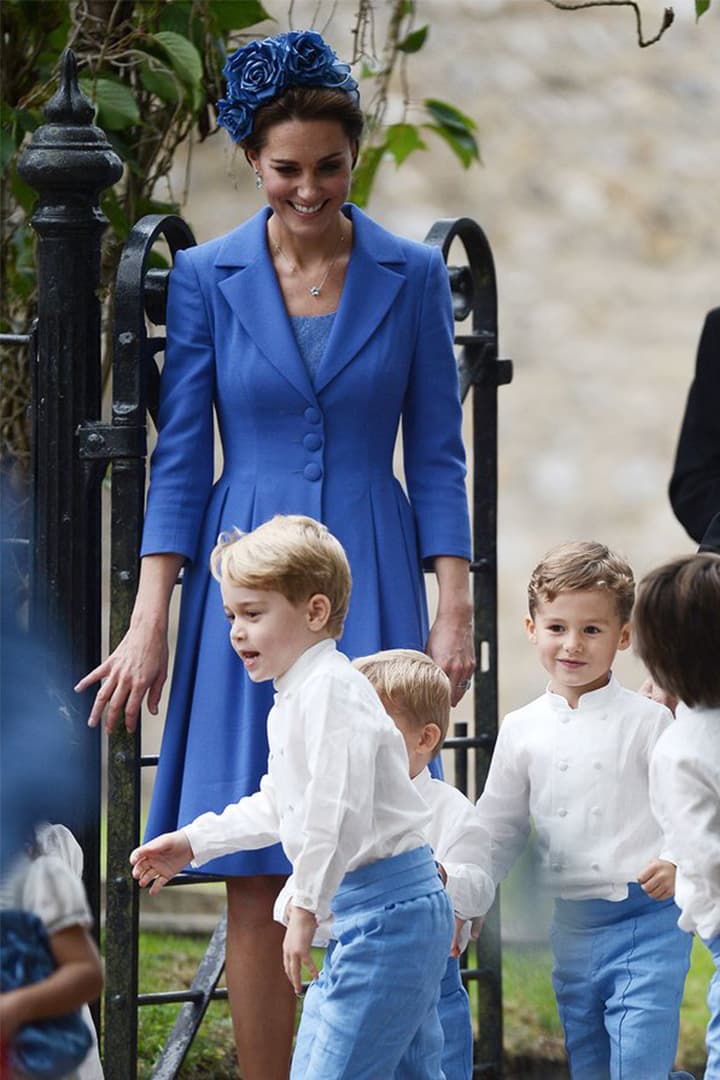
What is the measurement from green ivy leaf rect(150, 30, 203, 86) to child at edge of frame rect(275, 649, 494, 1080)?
1332mm

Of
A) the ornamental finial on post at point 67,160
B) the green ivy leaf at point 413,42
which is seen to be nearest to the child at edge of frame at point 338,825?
the ornamental finial on post at point 67,160

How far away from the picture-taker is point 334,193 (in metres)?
3.01

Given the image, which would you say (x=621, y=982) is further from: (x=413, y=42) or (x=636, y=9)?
(x=413, y=42)

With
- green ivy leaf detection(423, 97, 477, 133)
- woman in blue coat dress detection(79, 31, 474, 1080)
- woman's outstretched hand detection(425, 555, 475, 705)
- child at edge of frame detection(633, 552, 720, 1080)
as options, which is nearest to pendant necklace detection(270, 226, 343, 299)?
woman in blue coat dress detection(79, 31, 474, 1080)

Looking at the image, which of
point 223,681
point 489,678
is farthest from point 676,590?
point 489,678

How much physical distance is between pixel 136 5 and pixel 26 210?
0.46 meters

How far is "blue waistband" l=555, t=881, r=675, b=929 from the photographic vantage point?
9.67 ft

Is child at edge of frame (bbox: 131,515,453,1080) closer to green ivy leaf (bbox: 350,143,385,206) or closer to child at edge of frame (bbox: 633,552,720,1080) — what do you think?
child at edge of frame (bbox: 633,552,720,1080)

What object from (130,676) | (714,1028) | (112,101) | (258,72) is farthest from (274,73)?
(714,1028)

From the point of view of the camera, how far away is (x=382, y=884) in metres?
2.56

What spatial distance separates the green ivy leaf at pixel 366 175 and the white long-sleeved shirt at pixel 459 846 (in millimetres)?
1680

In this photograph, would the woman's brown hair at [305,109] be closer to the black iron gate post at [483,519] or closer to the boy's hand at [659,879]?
the black iron gate post at [483,519]

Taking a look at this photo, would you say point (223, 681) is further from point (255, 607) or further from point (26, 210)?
point (26, 210)

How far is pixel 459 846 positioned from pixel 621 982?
0.32 metres
